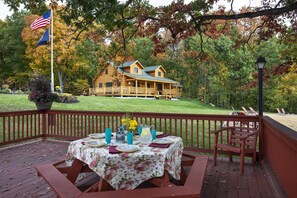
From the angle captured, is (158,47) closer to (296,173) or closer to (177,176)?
(177,176)

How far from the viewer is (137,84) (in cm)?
2739

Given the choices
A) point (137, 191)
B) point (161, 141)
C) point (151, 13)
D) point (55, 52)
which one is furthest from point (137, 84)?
point (137, 191)

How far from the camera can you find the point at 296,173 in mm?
2223

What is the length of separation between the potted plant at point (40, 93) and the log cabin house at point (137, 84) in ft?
51.4

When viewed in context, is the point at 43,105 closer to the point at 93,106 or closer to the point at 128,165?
the point at 128,165

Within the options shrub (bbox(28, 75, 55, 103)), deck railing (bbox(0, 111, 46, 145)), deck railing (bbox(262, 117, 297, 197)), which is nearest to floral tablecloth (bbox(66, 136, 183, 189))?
deck railing (bbox(262, 117, 297, 197))

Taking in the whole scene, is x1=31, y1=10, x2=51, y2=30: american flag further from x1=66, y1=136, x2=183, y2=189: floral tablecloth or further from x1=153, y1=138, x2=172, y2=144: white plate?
x1=66, y1=136, x2=183, y2=189: floral tablecloth

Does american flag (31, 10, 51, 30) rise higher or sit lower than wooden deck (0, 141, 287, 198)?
higher

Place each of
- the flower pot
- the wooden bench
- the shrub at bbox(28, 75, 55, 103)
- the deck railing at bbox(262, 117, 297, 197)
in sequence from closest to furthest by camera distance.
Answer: the wooden bench < the deck railing at bbox(262, 117, 297, 197) < the shrub at bbox(28, 75, 55, 103) < the flower pot

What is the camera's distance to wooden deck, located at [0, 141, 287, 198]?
3.07 meters

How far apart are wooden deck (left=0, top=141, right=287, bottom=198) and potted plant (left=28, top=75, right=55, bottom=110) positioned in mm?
1606

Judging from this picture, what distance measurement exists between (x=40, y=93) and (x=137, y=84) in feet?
69.9

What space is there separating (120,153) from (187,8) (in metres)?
3.36

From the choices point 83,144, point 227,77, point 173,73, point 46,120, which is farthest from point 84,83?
point 83,144
